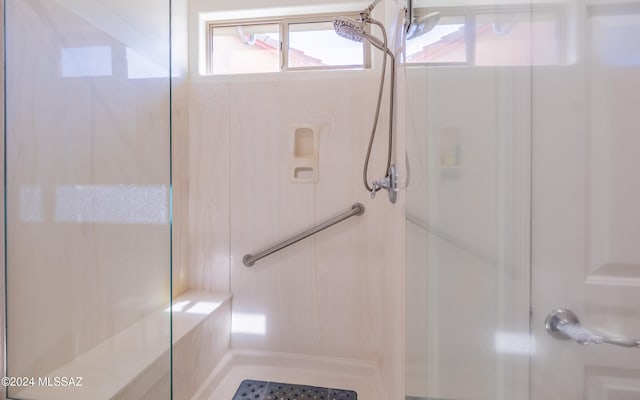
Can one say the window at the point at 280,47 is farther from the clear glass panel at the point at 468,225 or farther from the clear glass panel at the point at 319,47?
the clear glass panel at the point at 468,225

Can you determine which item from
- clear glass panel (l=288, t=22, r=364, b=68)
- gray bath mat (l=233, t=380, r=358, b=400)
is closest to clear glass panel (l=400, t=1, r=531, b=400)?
gray bath mat (l=233, t=380, r=358, b=400)

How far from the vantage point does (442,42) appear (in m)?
0.67

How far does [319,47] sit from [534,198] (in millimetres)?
1404

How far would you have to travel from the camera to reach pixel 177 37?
1365mm

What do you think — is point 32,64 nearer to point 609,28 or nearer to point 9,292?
point 9,292

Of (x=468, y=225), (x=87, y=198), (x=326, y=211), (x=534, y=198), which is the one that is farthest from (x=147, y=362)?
(x=534, y=198)

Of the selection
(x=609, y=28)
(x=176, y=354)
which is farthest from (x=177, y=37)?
(x=609, y=28)

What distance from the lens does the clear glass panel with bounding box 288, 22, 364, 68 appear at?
4.80 ft

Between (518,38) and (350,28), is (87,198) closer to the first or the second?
(350,28)

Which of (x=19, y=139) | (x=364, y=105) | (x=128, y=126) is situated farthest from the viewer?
(x=364, y=105)

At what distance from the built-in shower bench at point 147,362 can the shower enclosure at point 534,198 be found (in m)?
0.87

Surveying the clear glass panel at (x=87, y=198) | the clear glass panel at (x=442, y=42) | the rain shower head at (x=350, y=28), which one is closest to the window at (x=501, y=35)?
the clear glass panel at (x=442, y=42)

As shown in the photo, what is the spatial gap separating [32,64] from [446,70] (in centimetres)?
120

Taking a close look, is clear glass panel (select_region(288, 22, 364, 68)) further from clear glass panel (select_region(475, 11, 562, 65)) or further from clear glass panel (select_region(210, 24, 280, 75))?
clear glass panel (select_region(475, 11, 562, 65))
